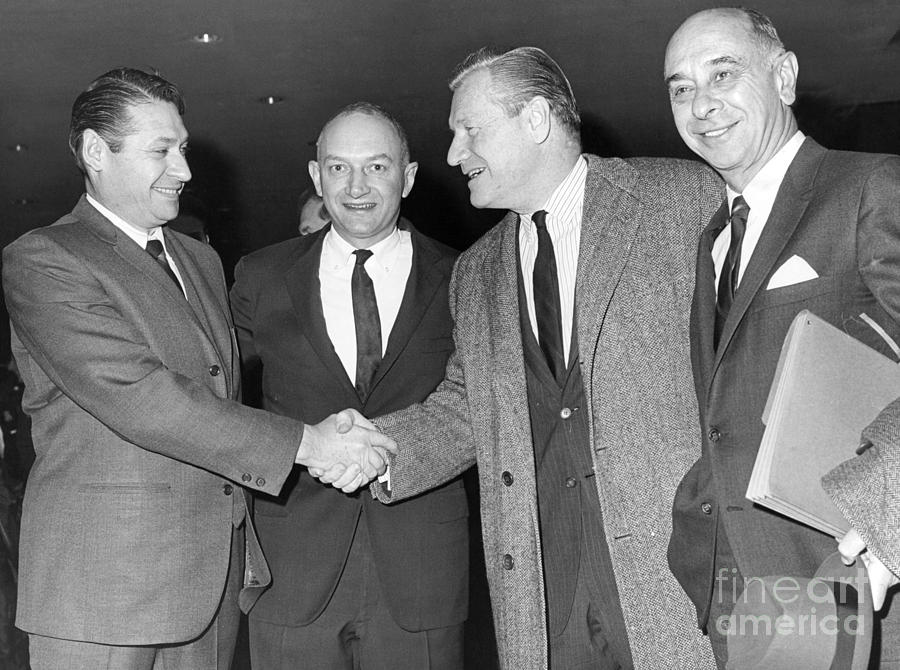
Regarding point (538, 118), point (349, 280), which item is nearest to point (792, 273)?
point (538, 118)

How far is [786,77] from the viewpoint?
1.95 metres

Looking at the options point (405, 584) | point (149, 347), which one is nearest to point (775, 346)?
point (405, 584)

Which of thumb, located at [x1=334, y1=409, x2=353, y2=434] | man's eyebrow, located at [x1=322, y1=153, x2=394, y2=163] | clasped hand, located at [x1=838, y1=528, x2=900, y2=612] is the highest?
man's eyebrow, located at [x1=322, y1=153, x2=394, y2=163]

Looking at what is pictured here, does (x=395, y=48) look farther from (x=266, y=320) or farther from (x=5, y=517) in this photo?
(x=266, y=320)

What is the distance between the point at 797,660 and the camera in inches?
60.0

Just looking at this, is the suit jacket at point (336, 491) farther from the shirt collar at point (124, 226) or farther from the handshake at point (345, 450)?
the shirt collar at point (124, 226)

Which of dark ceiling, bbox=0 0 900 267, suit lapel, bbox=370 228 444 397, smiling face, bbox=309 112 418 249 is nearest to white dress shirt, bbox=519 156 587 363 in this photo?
suit lapel, bbox=370 228 444 397

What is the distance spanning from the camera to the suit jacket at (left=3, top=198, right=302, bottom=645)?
6.79ft

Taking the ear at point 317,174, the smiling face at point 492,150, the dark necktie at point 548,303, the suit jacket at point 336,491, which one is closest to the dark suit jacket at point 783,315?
the dark necktie at point 548,303

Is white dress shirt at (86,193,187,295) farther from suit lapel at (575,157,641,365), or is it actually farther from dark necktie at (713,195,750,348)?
dark necktie at (713,195,750,348)

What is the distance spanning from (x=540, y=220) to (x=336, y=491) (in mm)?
808

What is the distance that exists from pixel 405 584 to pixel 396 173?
1027mm

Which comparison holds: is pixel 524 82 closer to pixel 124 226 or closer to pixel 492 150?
pixel 492 150

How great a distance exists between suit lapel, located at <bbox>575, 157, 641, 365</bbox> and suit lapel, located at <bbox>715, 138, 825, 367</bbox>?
35 centimetres
